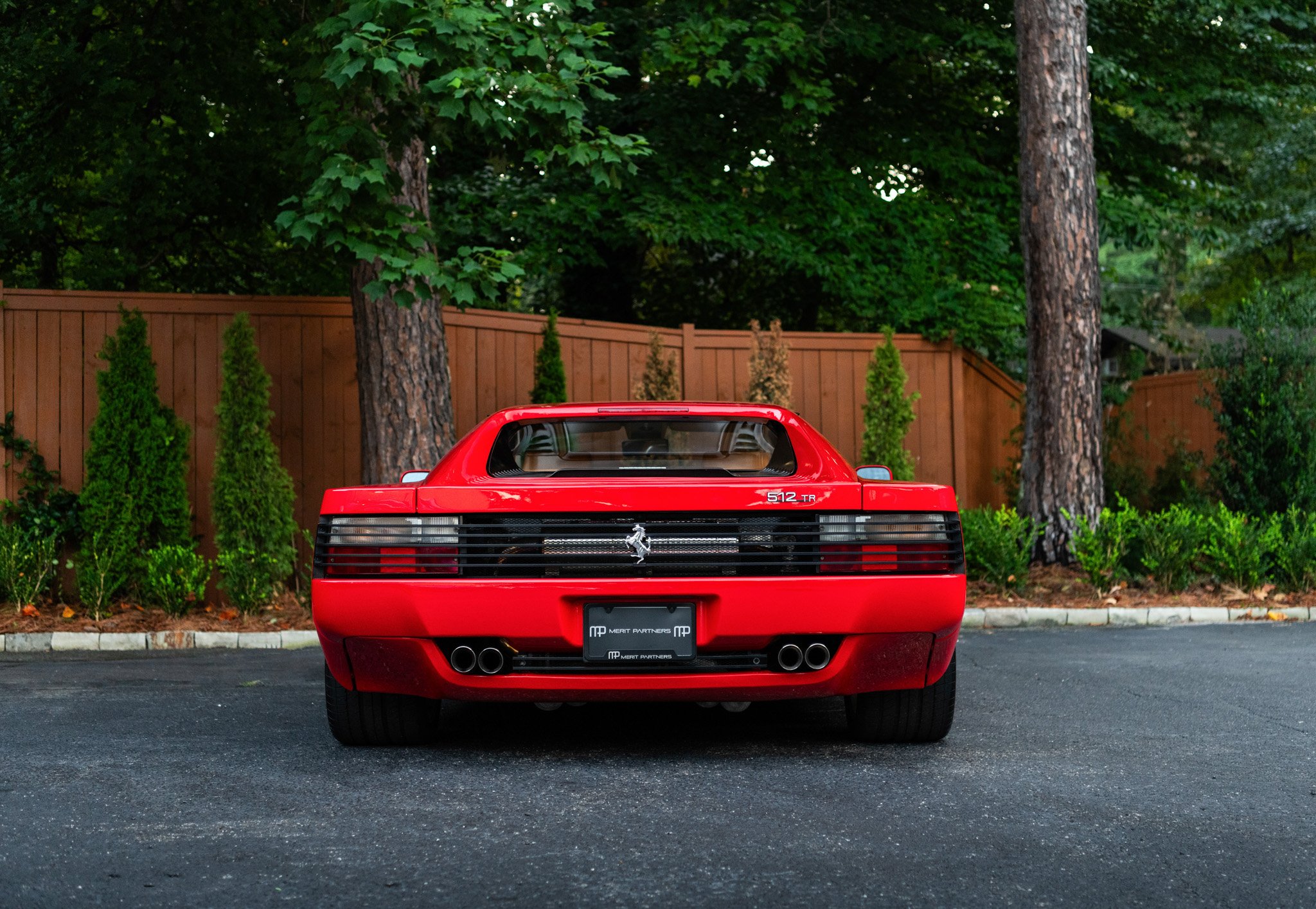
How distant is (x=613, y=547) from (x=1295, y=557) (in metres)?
8.26

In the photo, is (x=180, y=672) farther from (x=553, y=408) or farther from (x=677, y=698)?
(x=677, y=698)

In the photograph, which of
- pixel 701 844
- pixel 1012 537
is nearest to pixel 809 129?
pixel 1012 537

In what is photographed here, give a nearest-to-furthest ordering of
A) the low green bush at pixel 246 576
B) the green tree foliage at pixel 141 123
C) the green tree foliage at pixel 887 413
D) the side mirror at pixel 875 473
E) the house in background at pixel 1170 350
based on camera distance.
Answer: the side mirror at pixel 875 473, the low green bush at pixel 246 576, the green tree foliage at pixel 141 123, the green tree foliage at pixel 887 413, the house in background at pixel 1170 350

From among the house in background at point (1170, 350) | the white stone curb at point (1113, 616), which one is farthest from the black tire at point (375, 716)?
the house in background at point (1170, 350)

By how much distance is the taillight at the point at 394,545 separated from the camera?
16.0 feet

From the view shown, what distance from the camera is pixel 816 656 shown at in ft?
16.2

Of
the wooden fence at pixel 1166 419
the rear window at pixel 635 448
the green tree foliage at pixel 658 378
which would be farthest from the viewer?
the wooden fence at pixel 1166 419

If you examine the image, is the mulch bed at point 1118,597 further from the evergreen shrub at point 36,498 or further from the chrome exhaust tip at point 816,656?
the evergreen shrub at point 36,498

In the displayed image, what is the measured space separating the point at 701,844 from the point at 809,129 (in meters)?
14.4

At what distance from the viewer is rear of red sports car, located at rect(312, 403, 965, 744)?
15.9 ft

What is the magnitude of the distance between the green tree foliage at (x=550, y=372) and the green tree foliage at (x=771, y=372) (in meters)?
1.95

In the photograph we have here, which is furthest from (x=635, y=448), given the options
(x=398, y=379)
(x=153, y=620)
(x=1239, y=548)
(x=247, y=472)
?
(x=1239, y=548)

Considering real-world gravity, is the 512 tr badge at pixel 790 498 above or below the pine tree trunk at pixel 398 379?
below

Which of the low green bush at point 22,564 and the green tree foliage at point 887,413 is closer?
the low green bush at point 22,564
